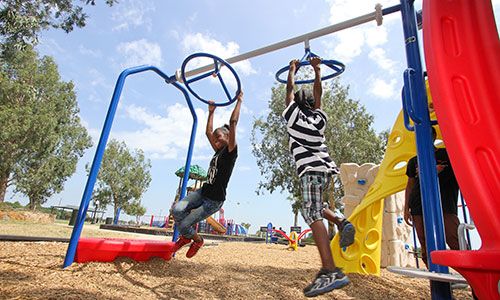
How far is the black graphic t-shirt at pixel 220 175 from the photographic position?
3516 millimetres

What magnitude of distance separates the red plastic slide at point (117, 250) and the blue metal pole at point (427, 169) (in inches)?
121

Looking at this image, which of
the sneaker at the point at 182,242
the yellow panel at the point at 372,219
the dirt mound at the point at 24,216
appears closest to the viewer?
the sneaker at the point at 182,242

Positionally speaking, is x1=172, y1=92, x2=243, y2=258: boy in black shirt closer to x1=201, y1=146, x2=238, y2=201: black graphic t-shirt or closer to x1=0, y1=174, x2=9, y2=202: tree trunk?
x1=201, y1=146, x2=238, y2=201: black graphic t-shirt

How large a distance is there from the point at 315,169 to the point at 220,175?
1407 millimetres

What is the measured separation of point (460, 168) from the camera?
35.2 inches

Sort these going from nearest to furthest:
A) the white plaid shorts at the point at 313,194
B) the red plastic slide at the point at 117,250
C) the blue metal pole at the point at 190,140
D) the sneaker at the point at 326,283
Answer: the sneaker at the point at 326,283
the white plaid shorts at the point at 313,194
the red plastic slide at the point at 117,250
the blue metal pole at the point at 190,140

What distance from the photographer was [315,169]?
95.8 inches

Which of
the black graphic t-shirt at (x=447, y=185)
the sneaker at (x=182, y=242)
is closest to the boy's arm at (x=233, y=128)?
the sneaker at (x=182, y=242)

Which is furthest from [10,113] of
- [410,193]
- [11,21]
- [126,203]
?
[410,193]

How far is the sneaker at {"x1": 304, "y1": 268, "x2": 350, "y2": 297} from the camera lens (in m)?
2.02

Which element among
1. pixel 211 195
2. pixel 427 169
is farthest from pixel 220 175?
pixel 427 169

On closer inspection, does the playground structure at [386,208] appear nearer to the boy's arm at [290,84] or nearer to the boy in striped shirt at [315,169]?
the boy in striped shirt at [315,169]

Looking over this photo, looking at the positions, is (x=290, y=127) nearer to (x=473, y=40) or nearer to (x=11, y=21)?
(x=473, y=40)

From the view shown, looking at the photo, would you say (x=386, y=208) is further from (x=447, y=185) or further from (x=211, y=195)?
(x=211, y=195)
